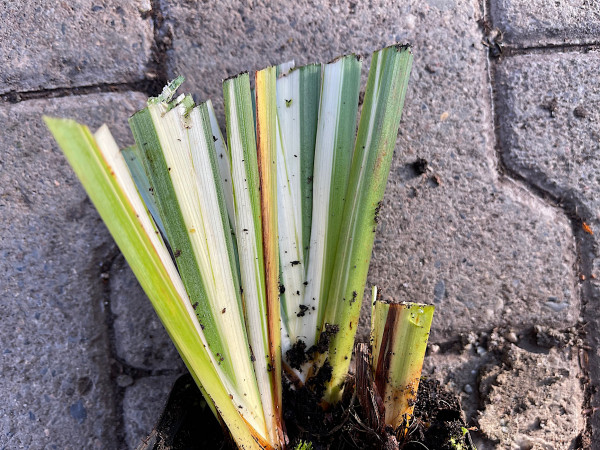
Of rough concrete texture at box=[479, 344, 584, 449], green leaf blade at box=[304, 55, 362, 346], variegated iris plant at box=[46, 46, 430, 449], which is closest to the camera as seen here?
variegated iris plant at box=[46, 46, 430, 449]

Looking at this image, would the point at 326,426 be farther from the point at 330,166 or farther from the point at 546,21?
the point at 546,21

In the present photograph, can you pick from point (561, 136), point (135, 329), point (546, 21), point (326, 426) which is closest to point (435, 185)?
point (561, 136)

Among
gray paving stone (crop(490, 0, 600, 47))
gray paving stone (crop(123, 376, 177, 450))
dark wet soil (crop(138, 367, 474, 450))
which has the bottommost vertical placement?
gray paving stone (crop(123, 376, 177, 450))

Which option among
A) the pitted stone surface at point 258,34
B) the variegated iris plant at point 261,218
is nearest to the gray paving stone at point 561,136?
the pitted stone surface at point 258,34

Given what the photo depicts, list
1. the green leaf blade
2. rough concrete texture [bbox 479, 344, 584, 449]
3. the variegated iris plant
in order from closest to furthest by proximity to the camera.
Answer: the variegated iris plant
the green leaf blade
rough concrete texture [bbox 479, 344, 584, 449]

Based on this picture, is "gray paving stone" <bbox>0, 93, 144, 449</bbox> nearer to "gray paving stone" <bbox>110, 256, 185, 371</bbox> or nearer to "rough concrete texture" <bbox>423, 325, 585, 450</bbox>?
"gray paving stone" <bbox>110, 256, 185, 371</bbox>

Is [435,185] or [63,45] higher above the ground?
[63,45]

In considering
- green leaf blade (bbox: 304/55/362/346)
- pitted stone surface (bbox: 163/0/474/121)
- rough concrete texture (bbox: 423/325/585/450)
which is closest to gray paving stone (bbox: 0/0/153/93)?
pitted stone surface (bbox: 163/0/474/121)

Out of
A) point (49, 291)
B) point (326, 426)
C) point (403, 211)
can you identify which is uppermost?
point (403, 211)
